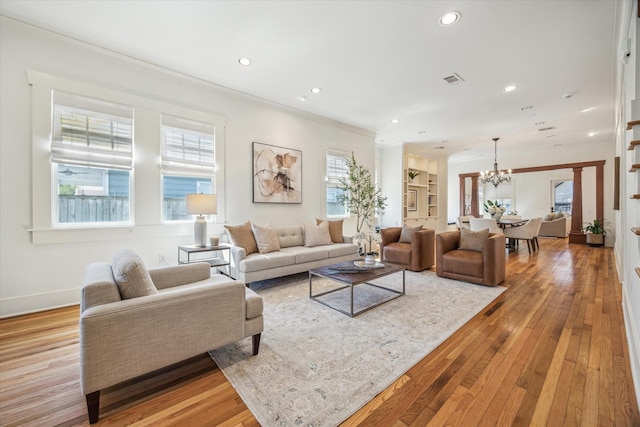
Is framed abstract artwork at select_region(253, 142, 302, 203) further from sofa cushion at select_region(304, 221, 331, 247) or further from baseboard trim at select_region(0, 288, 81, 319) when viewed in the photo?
baseboard trim at select_region(0, 288, 81, 319)

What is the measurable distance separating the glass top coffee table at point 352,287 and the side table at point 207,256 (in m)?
1.28

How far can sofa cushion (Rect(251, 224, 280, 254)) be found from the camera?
159 inches

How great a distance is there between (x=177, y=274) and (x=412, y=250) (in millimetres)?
3595

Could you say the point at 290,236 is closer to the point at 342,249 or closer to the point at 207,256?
the point at 342,249

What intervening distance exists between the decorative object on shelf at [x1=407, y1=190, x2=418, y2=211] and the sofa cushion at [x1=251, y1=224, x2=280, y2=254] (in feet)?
17.8

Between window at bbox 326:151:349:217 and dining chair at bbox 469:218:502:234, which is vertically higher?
window at bbox 326:151:349:217

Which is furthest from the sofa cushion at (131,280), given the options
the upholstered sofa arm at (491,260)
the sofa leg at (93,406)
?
the upholstered sofa arm at (491,260)

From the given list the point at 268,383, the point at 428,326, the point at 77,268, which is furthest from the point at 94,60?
the point at 428,326

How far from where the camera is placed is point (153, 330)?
1.61 meters

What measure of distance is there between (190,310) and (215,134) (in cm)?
324

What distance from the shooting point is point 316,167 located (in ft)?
18.6

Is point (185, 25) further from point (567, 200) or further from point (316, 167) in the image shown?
point (567, 200)

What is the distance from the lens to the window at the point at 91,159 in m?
3.09

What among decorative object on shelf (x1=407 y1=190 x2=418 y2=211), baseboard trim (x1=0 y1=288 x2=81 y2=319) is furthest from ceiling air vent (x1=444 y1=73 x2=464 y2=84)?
baseboard trim (x1=0 y1=288 x2=81 y2=319)
